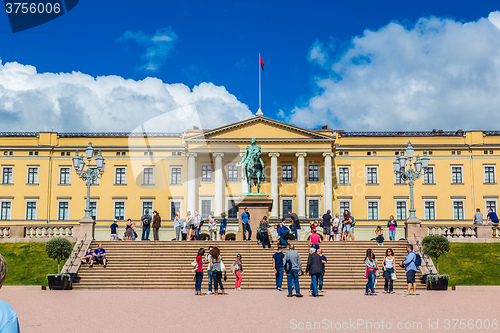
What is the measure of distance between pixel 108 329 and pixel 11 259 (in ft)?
66.4

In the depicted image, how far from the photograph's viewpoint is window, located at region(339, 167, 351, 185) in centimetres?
6341

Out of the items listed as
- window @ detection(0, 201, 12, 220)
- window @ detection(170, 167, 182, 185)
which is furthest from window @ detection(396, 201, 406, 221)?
window @ detection(0, 201, 12, 220)

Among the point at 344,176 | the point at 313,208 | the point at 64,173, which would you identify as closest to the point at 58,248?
the point at 64,173

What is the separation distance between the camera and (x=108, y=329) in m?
11.7

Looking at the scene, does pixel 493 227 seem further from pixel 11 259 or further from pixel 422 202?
pixel 422 202

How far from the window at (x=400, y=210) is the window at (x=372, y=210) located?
83.6 inches

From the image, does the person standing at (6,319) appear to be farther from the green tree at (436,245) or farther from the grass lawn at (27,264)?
the grass lawn at (27,264)

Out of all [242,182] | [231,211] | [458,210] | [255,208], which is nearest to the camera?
[255,208]

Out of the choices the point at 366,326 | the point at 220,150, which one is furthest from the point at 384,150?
the point at 366,326

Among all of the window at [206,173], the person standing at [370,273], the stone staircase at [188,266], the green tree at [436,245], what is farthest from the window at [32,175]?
the person standing at [370,273]

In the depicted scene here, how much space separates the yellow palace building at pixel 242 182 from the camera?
204ft

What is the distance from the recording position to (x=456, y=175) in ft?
207

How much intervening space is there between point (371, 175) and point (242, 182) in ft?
43.7

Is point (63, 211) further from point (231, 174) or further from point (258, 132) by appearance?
point (258, 132)
